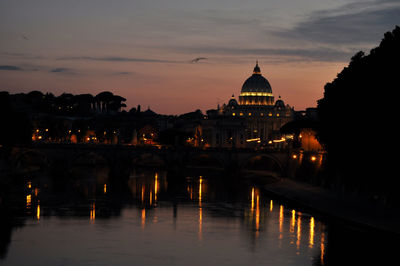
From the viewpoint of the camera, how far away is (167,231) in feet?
214

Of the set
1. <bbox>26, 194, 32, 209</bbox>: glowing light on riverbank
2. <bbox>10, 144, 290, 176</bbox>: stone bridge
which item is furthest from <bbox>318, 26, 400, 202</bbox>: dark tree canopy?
<bbox>10, 144, 290, 176</bbox>: stone bridge

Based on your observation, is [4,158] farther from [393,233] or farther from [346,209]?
[393,233]

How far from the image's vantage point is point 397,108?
6562 centimetres

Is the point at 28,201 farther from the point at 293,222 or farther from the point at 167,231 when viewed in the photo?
the point at 293,222

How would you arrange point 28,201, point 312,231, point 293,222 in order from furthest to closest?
point 28,201, point 293,222, point 312,231

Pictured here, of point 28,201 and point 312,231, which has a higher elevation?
point 28,201

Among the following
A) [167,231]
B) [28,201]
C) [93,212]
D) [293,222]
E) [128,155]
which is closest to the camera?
[167,231]

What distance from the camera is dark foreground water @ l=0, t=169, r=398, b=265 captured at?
5406 cm

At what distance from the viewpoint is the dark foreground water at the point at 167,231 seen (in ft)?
177

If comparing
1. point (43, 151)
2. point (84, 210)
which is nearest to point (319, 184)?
point (84, 210)

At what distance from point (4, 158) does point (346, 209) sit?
64.8 metres

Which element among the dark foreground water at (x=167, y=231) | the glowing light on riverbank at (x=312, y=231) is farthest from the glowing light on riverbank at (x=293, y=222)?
the glowing light on riverbank at (x=312, y=231)

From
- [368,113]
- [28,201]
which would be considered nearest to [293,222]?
[368,113]

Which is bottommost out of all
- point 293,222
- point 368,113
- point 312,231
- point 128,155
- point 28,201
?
point 312,231
